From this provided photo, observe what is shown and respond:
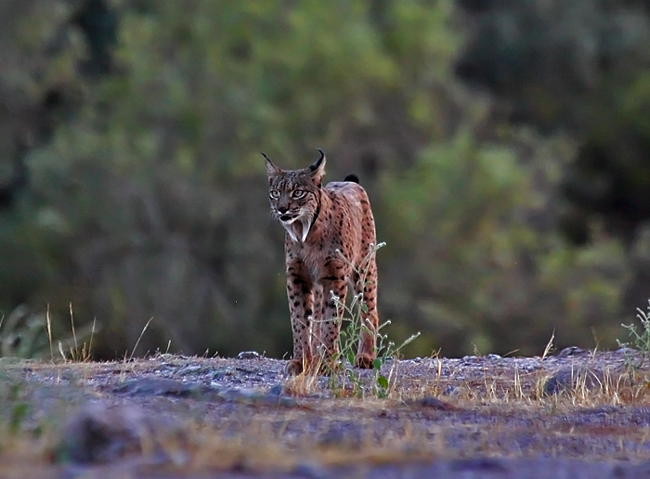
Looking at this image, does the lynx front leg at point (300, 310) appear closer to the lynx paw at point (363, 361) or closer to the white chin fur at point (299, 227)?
the white chin fur at point (299, 227)

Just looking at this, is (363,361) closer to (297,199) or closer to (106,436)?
(297,199)

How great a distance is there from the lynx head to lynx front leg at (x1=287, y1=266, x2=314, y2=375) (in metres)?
0.31

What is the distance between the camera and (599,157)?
31266mm

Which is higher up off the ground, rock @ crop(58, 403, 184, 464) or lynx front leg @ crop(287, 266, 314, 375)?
lynx front leg @ crop(287, 266, 314, 375)

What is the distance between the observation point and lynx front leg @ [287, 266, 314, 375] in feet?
32.8

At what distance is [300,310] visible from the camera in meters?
10.3

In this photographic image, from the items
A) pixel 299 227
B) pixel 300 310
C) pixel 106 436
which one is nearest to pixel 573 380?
pixel 300 310

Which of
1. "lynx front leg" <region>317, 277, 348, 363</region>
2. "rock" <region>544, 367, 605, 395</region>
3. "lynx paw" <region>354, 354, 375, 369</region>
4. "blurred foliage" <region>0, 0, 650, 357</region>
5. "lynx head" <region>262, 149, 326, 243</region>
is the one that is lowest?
"rock" <region>544, 367, 605, 395</region>

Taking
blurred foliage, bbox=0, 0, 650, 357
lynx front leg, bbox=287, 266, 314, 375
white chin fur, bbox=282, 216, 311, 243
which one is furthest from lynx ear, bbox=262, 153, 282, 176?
blurred foliage, bbox=0, 0, 650, 357

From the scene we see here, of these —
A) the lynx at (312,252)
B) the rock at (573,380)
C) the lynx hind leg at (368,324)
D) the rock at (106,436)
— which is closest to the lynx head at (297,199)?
the lynx at (312,252)

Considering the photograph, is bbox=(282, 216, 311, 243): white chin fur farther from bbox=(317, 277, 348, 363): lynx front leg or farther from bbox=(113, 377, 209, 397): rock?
bbox=(113, 377, 209, 397): rock

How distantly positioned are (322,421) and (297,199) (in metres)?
3.61

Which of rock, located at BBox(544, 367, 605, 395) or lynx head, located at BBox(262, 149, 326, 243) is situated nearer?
rock, located at BBox(544, 367, 605, 395)

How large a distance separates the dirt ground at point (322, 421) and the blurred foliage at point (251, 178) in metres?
11.8
